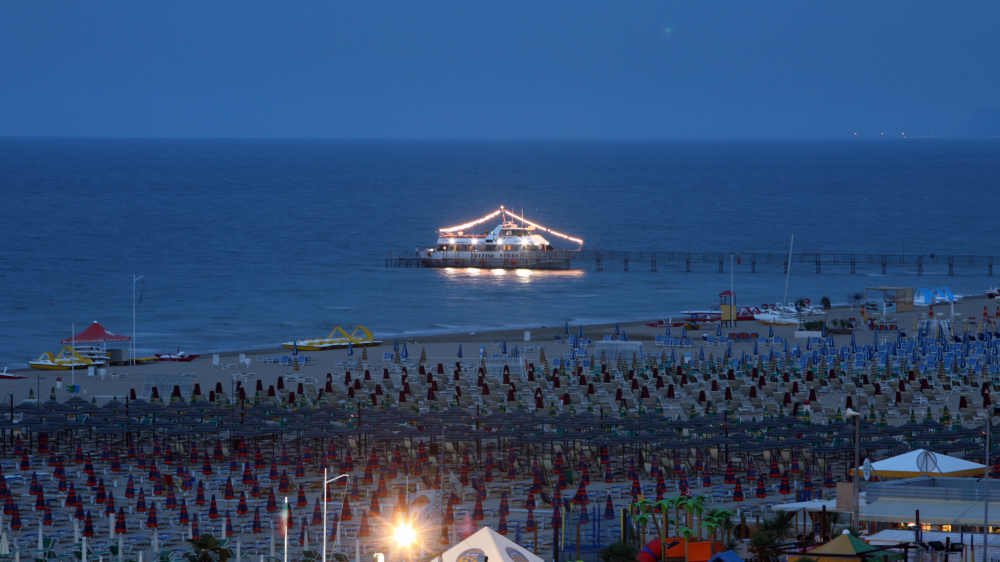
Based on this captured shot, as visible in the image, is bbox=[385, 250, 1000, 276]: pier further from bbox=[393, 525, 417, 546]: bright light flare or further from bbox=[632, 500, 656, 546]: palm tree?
bbox=[393, 525, 417, 546]: bright light flare

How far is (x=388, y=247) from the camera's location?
103m

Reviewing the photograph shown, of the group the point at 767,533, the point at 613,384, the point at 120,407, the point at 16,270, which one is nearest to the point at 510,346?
the point at 613,384

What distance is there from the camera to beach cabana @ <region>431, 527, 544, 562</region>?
50.8 feet

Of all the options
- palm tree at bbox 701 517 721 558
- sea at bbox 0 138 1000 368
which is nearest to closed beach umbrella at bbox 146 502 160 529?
palm tree at bbox 701 517 721 558

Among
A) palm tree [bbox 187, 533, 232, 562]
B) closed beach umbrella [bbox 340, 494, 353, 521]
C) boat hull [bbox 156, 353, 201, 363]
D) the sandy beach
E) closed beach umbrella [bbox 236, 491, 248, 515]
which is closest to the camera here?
palm tree [bbox 187, 533, 232, 562]

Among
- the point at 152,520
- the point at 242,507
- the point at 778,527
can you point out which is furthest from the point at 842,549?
the point at 152,520

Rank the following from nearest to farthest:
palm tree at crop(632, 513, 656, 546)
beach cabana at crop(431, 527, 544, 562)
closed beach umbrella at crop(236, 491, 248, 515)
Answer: beach cabana at crop(431, 527, 544, 562)
palm tree at crop(632, 513, 656, 546)
closed beach umbrella at crop(236, 491, 248, 515)

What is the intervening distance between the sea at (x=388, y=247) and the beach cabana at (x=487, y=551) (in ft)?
116

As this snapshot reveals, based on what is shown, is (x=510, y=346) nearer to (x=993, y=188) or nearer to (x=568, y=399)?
(x=568, y=399)

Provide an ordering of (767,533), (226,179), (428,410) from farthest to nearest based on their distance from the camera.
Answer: (226,179), (428,410), (767,533)

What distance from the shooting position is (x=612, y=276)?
82.8m

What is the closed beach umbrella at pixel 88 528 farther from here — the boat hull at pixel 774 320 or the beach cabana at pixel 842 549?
the boat hull at pixel 774 320

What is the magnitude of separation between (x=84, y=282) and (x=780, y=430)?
62122 millimetres

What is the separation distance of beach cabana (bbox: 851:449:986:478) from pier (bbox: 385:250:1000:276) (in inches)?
2496
